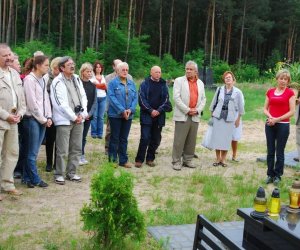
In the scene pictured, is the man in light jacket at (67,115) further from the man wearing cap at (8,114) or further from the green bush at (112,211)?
the green bush at (112,211)

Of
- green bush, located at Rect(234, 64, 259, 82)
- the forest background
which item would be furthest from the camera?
green bush, located at Rect(234, 64, 259, 82)

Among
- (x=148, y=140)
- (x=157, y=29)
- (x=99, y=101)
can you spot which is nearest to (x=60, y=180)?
(x=148, y=140)

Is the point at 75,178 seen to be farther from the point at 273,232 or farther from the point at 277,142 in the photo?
the point at 273,232

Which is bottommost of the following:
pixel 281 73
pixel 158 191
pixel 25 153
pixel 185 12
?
pixel 158 191

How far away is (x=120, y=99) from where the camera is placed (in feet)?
25.8

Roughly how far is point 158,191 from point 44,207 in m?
1.77

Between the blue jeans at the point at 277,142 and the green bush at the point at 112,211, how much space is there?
142 inches

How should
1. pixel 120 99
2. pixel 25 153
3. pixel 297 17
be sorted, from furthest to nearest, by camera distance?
pixel 297 17 → pixel 120 99 → pixel 25 153

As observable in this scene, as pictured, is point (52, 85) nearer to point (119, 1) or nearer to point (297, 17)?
point (119, 1)

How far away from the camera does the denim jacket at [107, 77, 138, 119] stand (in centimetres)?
780

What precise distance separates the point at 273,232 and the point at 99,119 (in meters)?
7.09

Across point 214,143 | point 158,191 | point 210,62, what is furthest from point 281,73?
point 210,62

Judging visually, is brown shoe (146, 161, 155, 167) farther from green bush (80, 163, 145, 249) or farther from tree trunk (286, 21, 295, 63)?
tree trunk (286, 21, 295, 63)

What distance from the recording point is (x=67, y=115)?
667 cm
